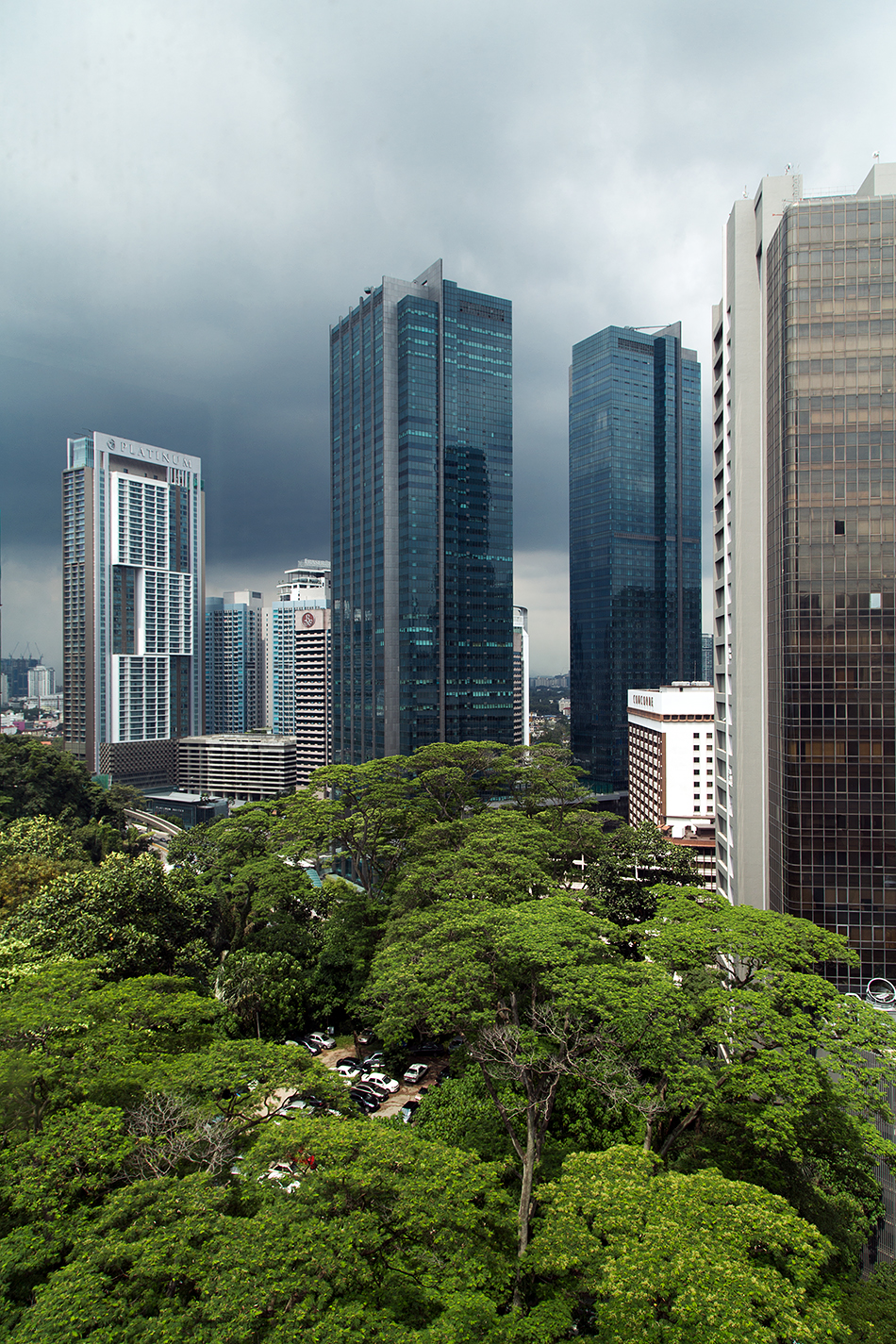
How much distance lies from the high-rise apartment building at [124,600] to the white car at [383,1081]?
7288cm

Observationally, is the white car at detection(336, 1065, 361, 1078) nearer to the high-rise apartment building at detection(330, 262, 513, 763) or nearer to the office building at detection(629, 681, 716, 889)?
the office building at detection(629, 681, 716, 889)

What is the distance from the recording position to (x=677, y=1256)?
23.4 ft

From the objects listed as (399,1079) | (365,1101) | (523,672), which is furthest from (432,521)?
(523,672)

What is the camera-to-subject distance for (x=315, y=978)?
877 inches

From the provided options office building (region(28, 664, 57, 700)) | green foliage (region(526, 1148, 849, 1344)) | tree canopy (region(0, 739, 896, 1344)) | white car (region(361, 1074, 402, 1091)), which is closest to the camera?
green foliage (region(526, 1148, 849, 1344))

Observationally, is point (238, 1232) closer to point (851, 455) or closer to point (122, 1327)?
point (122, 1327)

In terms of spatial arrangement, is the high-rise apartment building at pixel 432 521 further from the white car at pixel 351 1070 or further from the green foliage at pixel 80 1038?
the green foliage at pixel 80 1038

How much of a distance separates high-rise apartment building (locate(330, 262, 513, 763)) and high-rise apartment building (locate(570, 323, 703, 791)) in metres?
22.0

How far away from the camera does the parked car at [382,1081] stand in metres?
19.6

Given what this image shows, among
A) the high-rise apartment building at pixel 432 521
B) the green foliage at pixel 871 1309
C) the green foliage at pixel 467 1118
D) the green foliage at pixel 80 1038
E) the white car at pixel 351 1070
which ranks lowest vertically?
the white car at pixel 351 1070

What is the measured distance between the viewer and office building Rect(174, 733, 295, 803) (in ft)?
271

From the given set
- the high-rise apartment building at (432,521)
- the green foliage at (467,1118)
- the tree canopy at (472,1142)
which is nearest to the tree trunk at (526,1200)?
the tree canopy at (472,1142)

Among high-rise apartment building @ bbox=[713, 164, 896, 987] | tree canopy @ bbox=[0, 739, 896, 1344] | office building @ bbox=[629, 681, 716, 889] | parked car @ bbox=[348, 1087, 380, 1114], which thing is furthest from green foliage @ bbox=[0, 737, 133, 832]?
high-rise apartment building @ bbox=[713, 164, 896, 987]

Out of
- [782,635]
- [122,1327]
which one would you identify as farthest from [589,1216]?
[782,635]
